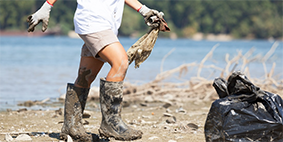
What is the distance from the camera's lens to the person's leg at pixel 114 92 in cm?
293

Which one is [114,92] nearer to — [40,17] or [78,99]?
[78,99]

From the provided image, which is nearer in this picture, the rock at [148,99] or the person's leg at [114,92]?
the person's leg at [114,92]

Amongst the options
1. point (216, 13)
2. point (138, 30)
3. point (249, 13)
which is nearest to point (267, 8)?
point (249, 13)

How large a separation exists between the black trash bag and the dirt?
2.29 feet

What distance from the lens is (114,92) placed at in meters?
2.97

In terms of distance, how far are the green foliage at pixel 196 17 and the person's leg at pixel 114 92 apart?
292 feet

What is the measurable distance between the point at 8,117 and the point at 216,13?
351 feet

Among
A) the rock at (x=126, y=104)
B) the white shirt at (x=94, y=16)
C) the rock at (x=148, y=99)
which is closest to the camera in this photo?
the white shirt at (x=94, y=16)

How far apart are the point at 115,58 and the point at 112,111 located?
0.43 m

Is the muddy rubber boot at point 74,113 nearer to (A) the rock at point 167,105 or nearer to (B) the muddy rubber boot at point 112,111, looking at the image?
(B) the muddy rubber boot at point 112,111

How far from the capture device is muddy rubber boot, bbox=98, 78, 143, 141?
2.97 m

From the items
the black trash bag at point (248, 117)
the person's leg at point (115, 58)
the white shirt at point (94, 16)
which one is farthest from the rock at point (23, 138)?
the black trash bag at point (248, 117)

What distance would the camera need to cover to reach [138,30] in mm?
99312

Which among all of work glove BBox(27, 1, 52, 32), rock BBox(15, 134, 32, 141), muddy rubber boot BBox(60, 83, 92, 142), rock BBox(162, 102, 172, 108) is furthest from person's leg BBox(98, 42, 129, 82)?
rock BBox(162, 102, 172, 108)
